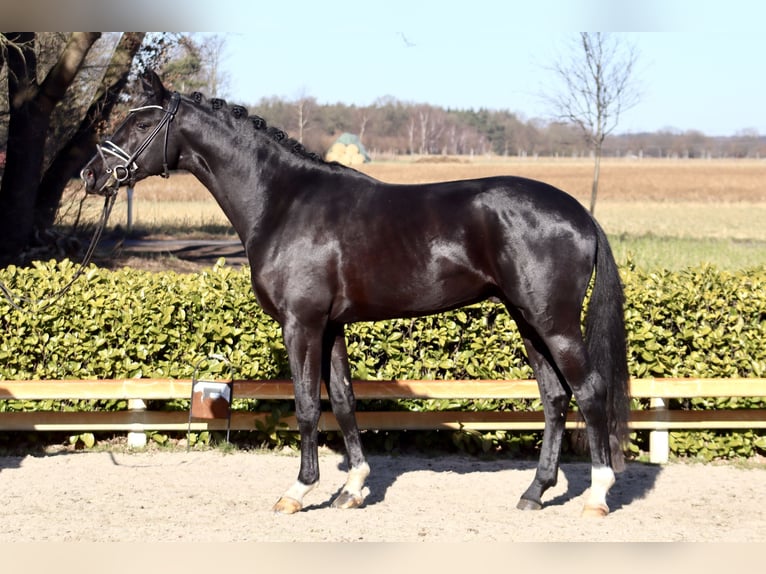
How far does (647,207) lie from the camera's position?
136 ft

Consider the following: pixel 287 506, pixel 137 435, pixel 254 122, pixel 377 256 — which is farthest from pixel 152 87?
pixel 137 435

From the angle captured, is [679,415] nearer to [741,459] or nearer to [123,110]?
[741,459]

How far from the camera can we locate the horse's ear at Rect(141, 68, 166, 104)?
212 inches

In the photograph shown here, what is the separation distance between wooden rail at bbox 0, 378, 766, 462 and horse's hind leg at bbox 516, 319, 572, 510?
0.93 meters

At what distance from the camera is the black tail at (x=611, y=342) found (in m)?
5.27

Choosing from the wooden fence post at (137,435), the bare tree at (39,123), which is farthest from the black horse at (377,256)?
the bare tree at (39,123)

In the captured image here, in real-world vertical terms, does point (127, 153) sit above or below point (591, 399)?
above

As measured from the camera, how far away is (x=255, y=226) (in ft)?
17.8

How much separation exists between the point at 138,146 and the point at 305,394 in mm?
1816

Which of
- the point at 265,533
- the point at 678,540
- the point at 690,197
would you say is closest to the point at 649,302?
the point at 678,540

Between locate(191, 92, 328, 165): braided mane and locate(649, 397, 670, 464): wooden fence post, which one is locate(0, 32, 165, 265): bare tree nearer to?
locate(191, 92, 328, 165): braided mane

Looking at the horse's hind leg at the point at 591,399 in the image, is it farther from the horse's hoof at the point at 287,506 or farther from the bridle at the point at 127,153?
the bridle at the point at 127,153

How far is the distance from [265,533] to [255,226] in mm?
1814

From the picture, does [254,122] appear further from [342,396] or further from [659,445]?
[659,445]
